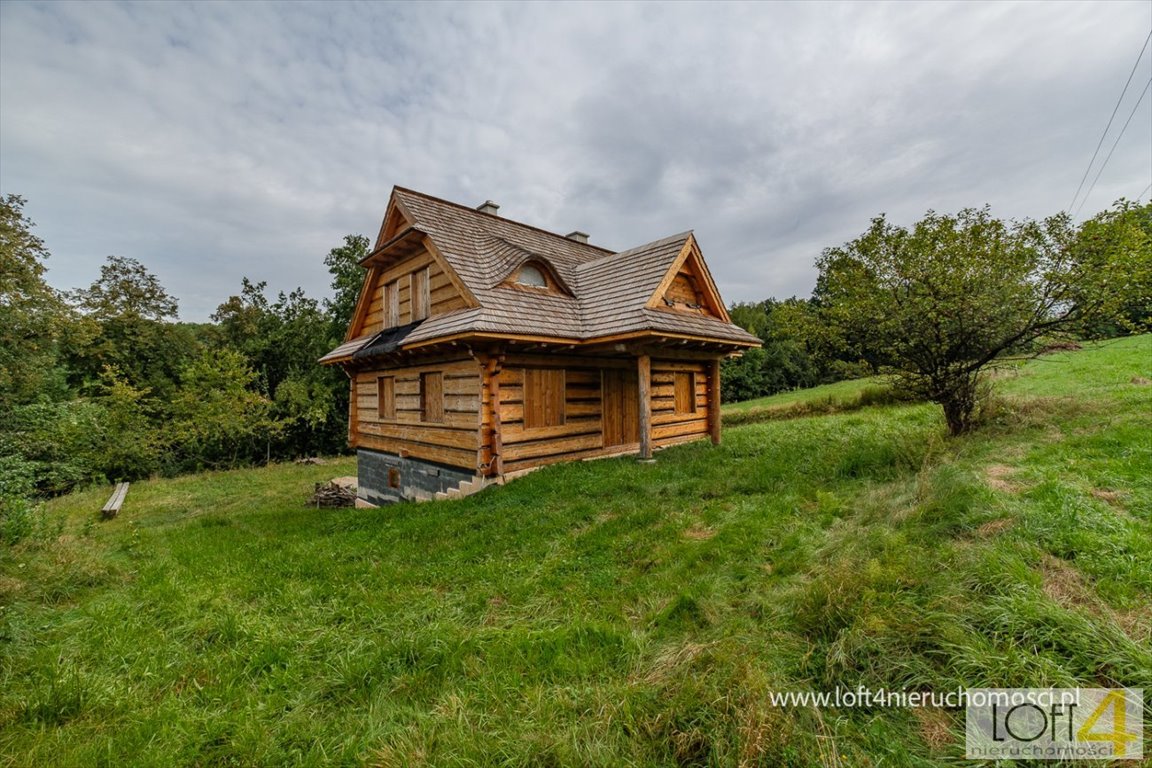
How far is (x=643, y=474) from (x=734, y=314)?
40961 mm

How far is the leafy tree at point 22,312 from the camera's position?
15836 mm

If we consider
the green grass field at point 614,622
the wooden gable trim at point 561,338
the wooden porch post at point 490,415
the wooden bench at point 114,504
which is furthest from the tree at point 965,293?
the wooden bench at point 114,504

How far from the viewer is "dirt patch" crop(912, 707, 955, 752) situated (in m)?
2.24

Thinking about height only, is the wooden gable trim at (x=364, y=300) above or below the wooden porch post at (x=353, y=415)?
above

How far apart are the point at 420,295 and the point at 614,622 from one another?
9.90 meters

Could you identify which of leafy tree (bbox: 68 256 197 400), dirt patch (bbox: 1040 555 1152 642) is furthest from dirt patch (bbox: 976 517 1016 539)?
leafy tree (bbox: 68 256 197 400)

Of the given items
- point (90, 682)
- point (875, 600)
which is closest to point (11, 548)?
point (90, 682)

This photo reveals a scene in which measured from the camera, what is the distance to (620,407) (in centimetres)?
1159

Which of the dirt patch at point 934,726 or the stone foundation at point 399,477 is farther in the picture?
the stone foundation at point 399,477

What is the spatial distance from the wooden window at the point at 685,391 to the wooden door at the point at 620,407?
1.47 meters

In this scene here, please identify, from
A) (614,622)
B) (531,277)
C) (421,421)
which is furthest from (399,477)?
(614,622)

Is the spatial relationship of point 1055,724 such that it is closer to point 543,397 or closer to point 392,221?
point 543,397

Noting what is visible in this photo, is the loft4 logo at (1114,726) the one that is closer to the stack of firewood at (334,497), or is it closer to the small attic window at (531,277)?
the small attic window at (531,277)

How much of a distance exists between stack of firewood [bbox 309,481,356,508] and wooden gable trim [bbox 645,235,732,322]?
38.8 feet
